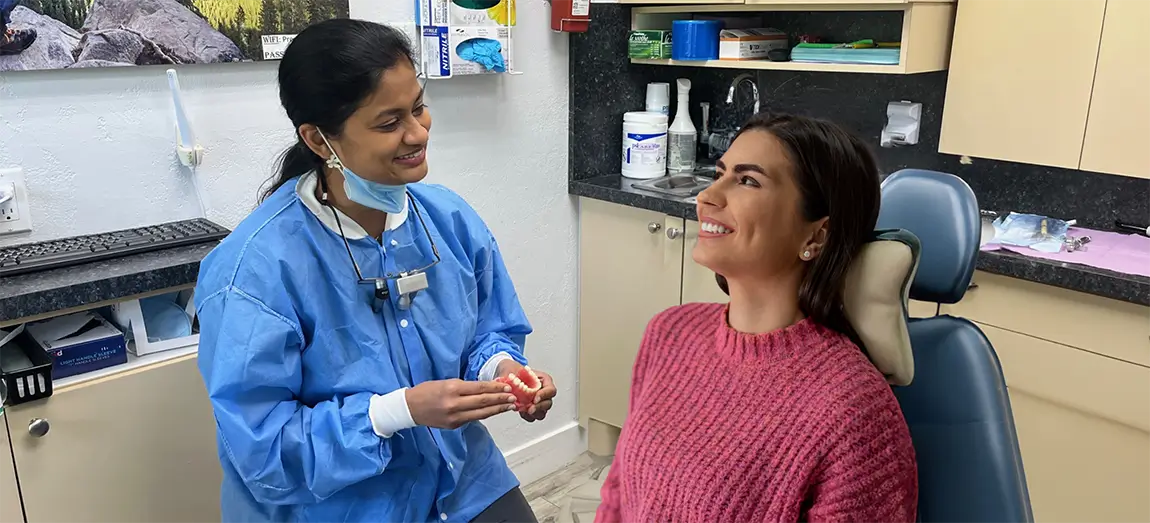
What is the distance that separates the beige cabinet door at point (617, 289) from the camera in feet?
8.23

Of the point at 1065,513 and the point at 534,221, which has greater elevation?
the point at 534,221

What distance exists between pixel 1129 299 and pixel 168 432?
188 cm

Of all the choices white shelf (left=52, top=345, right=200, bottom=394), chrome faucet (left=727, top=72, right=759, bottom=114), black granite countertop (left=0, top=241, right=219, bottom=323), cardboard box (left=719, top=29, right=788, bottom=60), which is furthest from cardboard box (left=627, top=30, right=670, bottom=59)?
A: white shelf (left=52, top=345, right=200, bottom=394)

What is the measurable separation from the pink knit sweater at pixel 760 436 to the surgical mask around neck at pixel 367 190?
508 mm

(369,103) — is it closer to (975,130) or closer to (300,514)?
(300,514)

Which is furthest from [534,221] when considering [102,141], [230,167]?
[102,141]

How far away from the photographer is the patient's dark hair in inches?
46.8

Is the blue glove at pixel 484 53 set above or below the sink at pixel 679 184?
above

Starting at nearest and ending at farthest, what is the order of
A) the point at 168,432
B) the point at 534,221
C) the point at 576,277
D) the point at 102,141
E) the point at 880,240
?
the point at 880,240 < the point at 168,432 < the point at 102,141 < the point at 534,221 < the point at 576,277

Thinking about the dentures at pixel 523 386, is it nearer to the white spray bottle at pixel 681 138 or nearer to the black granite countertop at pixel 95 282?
the black granite countertop at pixel 95 282

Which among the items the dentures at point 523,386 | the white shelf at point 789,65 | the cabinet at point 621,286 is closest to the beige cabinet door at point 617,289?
the cabinet at point 621,286

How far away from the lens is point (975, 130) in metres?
2.07

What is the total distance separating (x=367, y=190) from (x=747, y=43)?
142 centimetres

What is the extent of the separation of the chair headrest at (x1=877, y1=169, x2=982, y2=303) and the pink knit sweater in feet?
0.51
